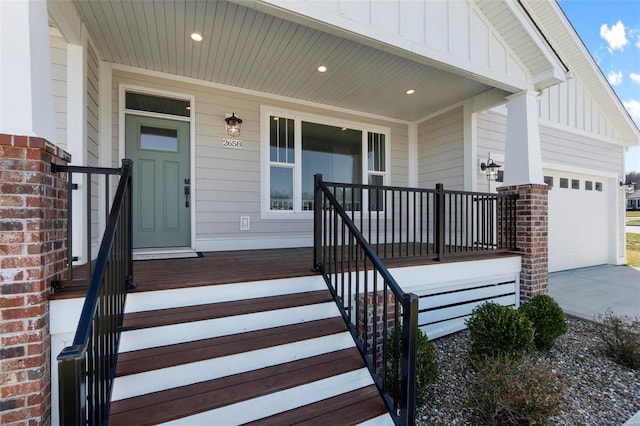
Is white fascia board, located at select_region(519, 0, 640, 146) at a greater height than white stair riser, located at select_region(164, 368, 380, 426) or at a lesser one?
greater

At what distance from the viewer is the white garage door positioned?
263 inches

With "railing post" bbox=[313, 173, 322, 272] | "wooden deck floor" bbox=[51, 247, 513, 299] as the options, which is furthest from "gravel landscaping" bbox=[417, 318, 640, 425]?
"railing post" bbox=[313, 173, 322, 272]

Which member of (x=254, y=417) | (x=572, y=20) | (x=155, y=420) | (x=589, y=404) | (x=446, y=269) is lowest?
(x=589, y=404)

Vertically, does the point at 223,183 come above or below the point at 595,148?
below

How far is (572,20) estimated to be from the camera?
6.08 metres

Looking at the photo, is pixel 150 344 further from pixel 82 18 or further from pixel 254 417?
pixel 82 18

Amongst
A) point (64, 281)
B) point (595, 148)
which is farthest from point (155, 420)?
point (595, 148)

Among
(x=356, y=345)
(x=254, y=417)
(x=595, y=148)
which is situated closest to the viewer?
(x=254, y=417)

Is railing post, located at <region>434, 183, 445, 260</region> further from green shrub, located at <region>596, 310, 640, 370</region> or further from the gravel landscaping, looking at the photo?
green shrub, located at <region>596, 310, 640, 370</region>

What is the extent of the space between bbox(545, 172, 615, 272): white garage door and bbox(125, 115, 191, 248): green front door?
746cm

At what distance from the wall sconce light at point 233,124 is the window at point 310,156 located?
526mm

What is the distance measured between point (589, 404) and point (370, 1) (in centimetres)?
422

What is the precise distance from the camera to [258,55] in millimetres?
3967

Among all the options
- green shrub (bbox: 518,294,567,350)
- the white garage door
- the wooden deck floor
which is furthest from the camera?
the white garage door
